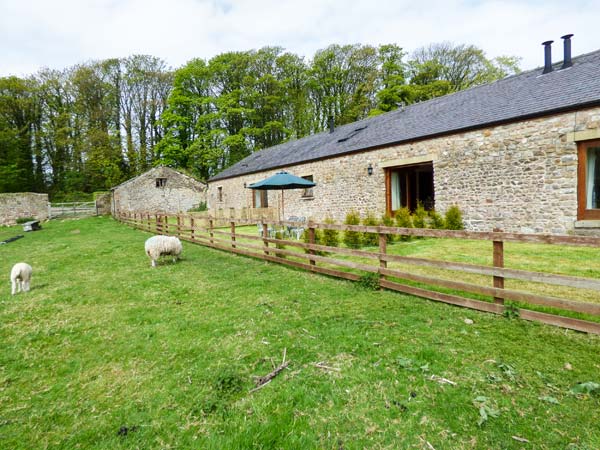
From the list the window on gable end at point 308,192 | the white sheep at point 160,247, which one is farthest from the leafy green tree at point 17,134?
the white sheep at point 160,247

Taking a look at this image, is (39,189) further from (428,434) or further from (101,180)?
(428,434)

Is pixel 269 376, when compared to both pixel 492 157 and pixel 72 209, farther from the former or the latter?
pixel 72 209

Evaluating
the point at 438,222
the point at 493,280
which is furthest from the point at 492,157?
the point at 493,280

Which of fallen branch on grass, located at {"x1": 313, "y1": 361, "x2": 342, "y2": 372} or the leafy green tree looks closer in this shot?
fallen branch on grass, located at {"x1": 313, "y1": 361, "x2": 342, "y2": 372}

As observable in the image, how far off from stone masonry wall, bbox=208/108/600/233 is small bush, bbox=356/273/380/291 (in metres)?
6.43

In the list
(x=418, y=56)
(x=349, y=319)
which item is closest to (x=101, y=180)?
(x=418, y=56)

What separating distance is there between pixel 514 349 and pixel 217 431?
271cm

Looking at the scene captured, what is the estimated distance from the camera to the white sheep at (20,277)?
17.9ft

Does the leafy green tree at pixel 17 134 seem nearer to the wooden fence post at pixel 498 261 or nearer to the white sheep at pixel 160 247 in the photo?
the white sheep at pixel 160 247

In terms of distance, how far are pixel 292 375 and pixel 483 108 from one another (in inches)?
443

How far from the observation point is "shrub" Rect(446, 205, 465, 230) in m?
9.96

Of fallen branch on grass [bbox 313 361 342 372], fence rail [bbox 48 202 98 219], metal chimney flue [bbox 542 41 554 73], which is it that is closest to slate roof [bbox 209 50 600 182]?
metal chimney flue [bbox 542 41 554 73]

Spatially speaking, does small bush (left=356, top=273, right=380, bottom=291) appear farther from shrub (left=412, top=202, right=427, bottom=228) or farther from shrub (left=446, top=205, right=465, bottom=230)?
shrub (left=446, top=205, right=465, bottom=230)

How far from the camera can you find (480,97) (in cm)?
1148
